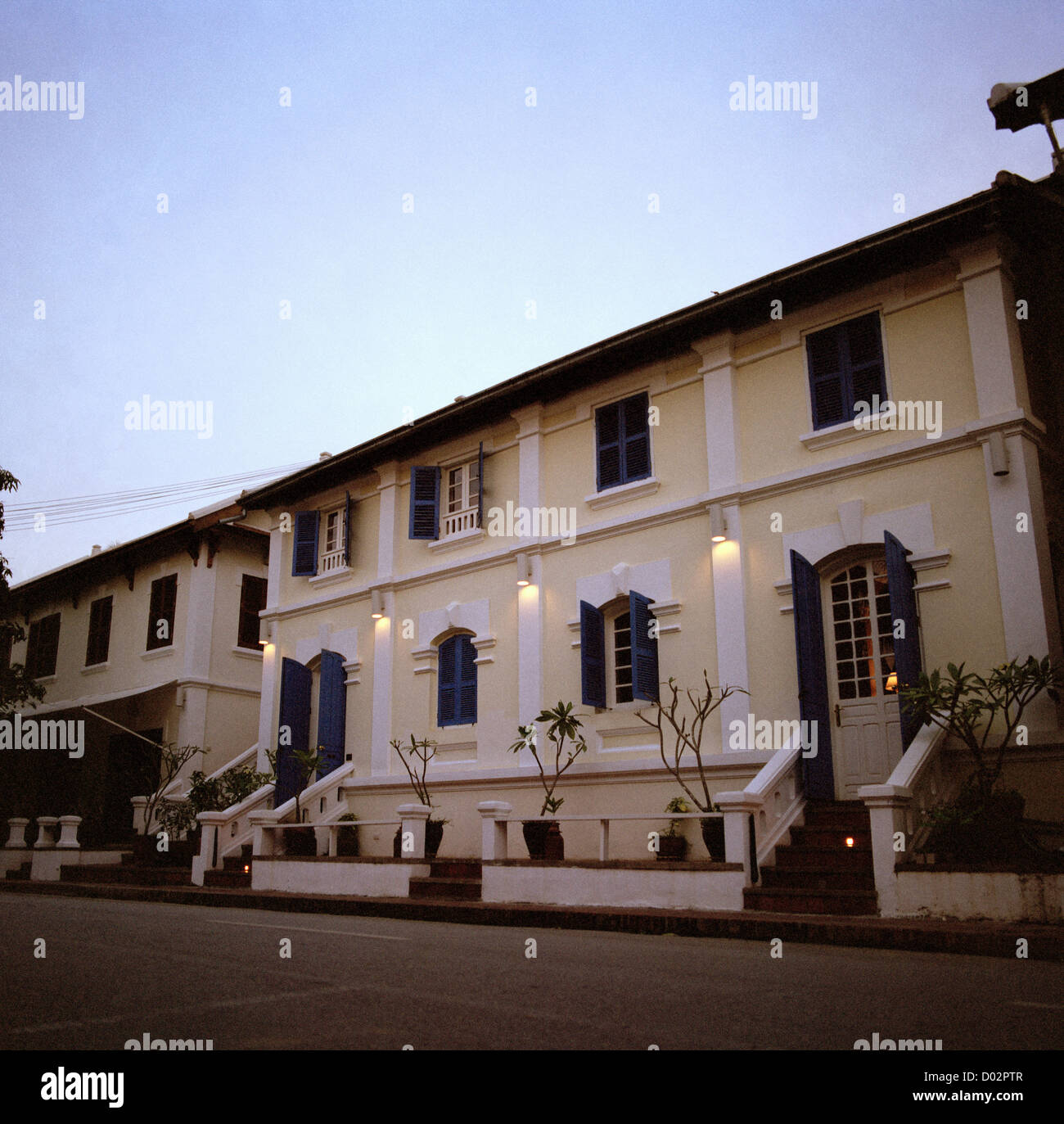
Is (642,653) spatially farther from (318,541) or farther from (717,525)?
(318,541)

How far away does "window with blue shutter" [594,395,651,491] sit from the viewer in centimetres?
1418

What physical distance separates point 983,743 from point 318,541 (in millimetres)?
12410

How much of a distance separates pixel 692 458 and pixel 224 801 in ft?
33.6

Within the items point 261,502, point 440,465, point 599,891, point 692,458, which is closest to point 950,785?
point 599,891

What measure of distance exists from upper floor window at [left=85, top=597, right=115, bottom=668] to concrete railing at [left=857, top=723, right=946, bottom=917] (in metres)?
19.2

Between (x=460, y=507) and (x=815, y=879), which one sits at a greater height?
(x=460, y=507)

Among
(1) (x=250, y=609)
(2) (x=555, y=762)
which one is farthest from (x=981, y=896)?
(1) (x=250, y=609)

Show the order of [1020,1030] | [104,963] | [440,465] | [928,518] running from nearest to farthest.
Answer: [1020,1030], [104,963], [928,518], [440,465]

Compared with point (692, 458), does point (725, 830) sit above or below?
below

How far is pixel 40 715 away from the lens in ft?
71.6

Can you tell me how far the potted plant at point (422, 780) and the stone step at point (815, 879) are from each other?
531 cm

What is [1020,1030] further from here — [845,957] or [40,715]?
[40,715]

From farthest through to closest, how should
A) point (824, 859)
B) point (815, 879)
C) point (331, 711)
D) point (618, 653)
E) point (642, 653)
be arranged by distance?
1. point (331, 711)
2. point (618, 653)
3. point (642, 653)
4. point (824, 859)
5. point (815, 879)

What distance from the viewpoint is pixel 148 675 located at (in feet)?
72.2
